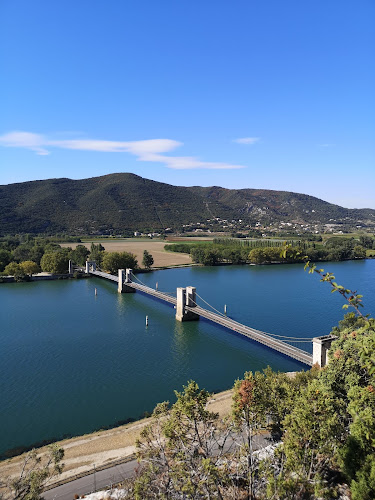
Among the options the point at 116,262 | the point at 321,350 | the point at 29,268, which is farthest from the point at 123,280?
the point at 321,350

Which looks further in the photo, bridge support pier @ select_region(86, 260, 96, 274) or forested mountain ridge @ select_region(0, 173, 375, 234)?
forested mountain ridge @ select_region(0, 173, 375, 234)

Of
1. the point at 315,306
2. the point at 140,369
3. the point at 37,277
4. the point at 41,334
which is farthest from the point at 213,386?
the point at 37,277

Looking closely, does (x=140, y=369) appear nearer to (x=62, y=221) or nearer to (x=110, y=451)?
(x=110, y=451)

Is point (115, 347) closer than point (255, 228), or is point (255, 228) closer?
point (115, 347)

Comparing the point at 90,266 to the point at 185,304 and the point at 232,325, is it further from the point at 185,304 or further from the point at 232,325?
the point at 232,325

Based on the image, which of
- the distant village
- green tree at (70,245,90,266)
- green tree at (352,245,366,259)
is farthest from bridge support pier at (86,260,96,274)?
the distant village

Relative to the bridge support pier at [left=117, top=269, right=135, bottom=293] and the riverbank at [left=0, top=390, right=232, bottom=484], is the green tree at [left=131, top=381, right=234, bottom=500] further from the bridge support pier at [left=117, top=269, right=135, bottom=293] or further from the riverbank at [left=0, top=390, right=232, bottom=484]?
the bridge support pier at [left=117, top=269, right=135, bottom=293]
